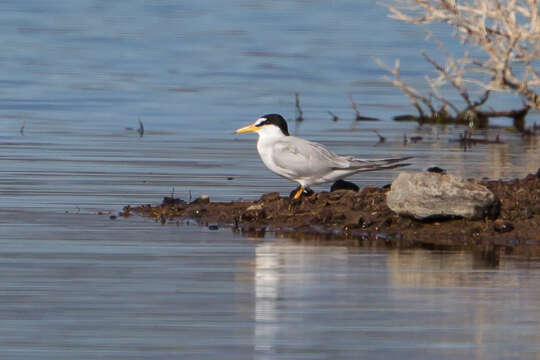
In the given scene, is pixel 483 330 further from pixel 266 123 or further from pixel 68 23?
pixel 68 23

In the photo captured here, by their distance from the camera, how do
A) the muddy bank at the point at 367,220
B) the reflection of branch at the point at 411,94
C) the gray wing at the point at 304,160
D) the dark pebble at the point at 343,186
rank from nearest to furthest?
the muddy bank at the point at 367,220 < the gray wing at the point at 304,160 < the dark pebble at the point at 343,186 < the reflection of branch at the point at 411,94

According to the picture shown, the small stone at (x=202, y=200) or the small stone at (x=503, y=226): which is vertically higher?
the small stone at (x=202, y=200)

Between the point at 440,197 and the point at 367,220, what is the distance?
75 cm

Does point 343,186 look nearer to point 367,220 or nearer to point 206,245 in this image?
point 367,220

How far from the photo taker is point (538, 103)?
25.7m

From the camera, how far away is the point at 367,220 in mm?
13867

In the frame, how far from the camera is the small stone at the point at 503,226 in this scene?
13.4m

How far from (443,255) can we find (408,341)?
3.60 m

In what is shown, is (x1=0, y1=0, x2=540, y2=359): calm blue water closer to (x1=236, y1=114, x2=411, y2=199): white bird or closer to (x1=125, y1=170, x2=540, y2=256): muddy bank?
(x1=125, y1=170, x2=540, y2=256): muddy bank

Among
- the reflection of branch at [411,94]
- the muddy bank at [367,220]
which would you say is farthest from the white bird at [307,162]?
the reflection of branch at [411,94]

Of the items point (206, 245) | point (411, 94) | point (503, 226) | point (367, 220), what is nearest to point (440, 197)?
point (503, 226)

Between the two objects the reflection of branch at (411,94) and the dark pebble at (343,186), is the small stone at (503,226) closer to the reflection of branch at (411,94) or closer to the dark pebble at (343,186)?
the dark pebble at (343,186)

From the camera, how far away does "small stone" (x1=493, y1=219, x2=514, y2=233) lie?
13.4m

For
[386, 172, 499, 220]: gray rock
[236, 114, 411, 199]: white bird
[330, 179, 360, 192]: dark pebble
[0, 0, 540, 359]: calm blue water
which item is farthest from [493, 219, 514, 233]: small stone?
[330, 179, 360, 192]: dark pebble
